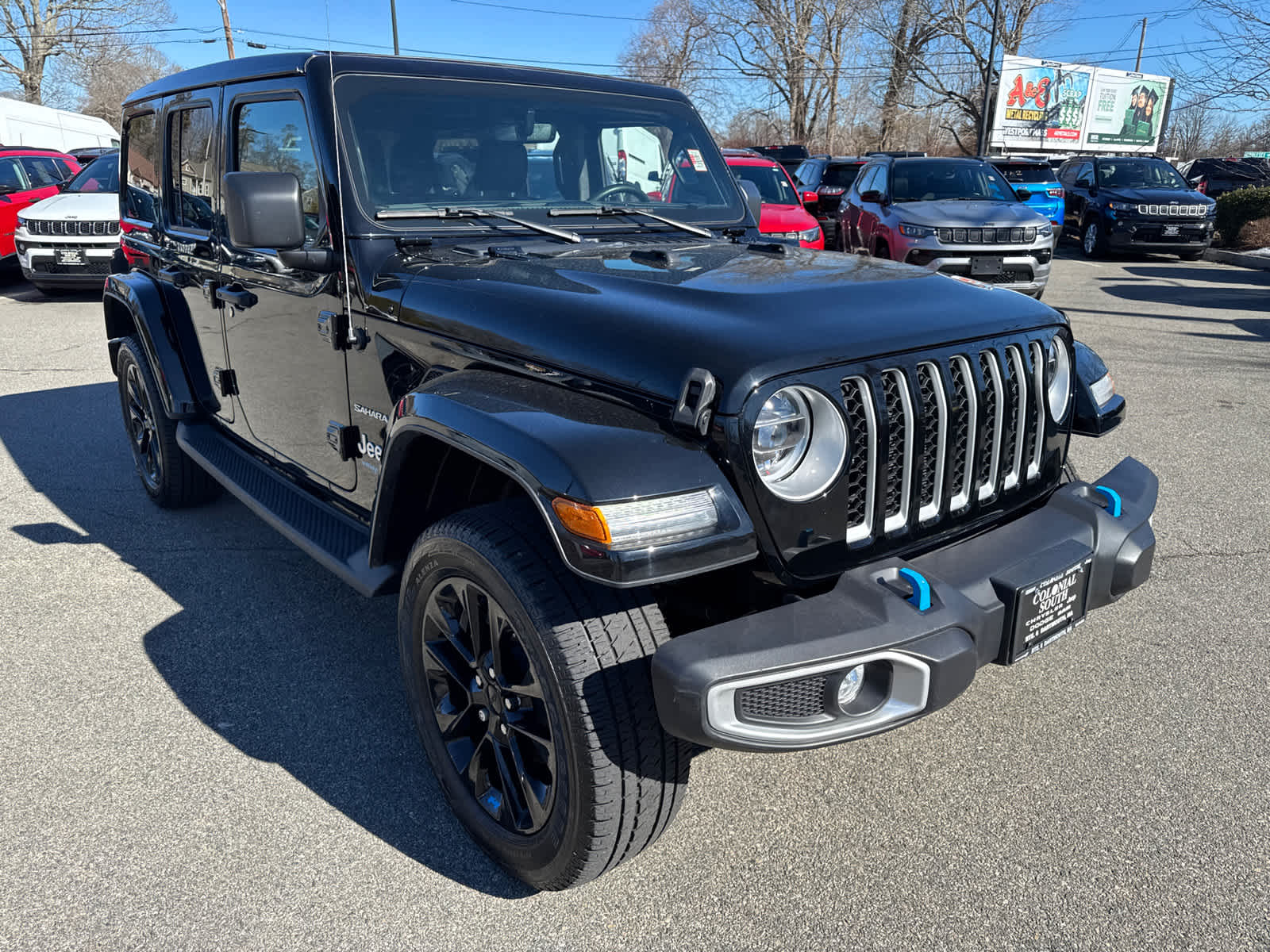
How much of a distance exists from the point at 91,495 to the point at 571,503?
13.8 feet

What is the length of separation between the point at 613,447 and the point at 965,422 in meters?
0.93

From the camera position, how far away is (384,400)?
9.16 feet

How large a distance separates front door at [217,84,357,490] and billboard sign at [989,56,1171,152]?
98.0 feet

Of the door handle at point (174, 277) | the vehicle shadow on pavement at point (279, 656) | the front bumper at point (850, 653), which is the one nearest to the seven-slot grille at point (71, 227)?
the vehicle shadow on pavement at point (279, 656)

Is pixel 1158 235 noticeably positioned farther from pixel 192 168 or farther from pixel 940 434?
pixel 940 434

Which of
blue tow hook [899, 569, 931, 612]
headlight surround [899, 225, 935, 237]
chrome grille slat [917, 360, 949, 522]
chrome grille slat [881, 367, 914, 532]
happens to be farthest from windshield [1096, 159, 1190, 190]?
blue tow hook [899, 569, 931, 612]

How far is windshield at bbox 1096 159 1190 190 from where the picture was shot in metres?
16.3

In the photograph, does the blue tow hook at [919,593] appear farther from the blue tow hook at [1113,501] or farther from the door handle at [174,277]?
the door handle at [174,277]

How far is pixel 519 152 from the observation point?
3143 mm

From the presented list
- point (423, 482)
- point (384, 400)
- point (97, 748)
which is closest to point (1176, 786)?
point (423, 482)

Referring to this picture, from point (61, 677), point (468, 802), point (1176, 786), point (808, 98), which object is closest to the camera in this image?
point (468, 802)

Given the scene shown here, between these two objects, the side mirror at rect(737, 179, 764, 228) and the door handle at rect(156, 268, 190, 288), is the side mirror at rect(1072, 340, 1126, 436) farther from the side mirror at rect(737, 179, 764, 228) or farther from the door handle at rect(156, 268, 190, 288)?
the door handle at rect(156, 268, 190, 288)

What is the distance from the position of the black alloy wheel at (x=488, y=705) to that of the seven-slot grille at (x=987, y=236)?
876 centimetres

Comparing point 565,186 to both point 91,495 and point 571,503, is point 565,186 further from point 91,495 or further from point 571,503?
point 91,495
